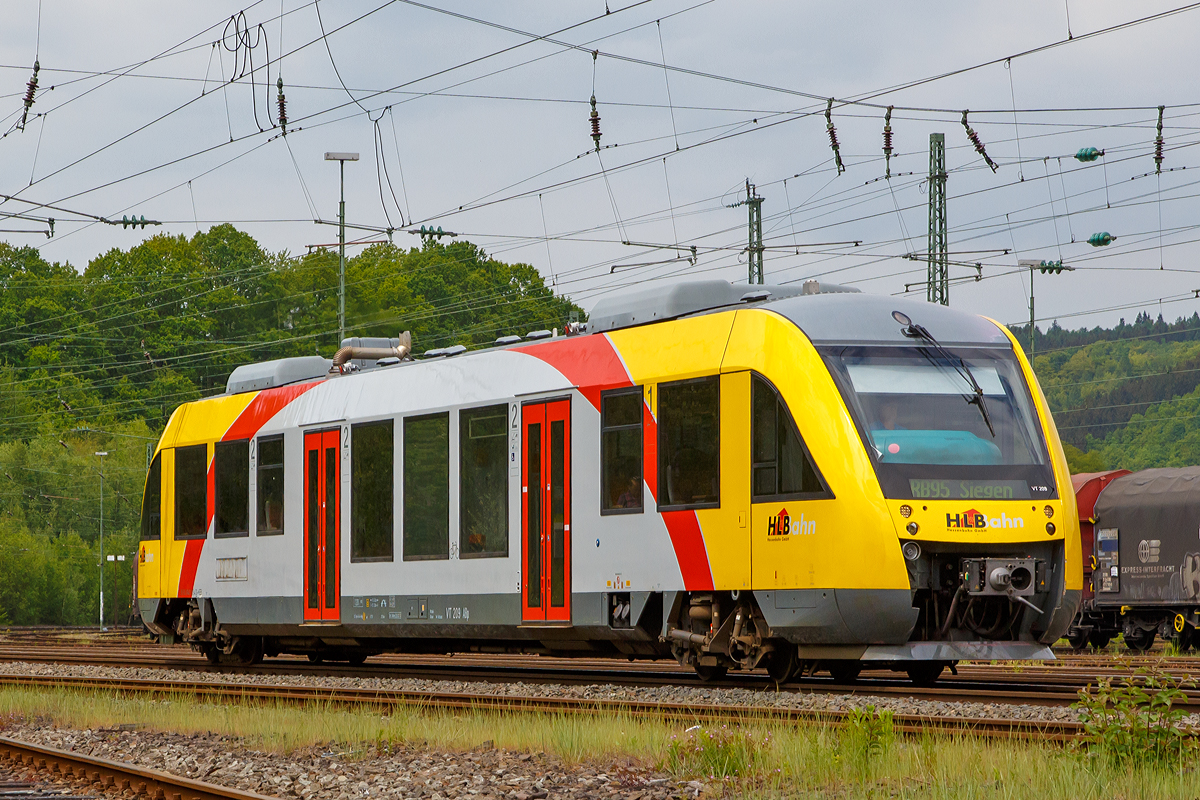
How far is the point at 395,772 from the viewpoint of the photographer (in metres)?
10.4

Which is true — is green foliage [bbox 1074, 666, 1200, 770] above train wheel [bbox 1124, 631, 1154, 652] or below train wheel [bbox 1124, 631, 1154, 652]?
above

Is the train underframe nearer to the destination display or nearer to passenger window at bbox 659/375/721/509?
the destination display

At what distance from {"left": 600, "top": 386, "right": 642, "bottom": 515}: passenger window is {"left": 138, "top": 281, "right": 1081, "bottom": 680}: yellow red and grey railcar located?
26 mm

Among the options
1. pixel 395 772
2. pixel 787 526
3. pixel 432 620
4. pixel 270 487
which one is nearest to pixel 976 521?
pixel 787 526

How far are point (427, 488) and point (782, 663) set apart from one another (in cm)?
505

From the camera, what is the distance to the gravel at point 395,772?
9.38 meters

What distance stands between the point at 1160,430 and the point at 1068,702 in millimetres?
77073

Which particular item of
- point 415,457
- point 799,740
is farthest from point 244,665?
point 799,740

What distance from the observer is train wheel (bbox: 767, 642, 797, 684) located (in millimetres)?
14539

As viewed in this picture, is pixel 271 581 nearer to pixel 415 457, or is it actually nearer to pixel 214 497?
pixel 214 497

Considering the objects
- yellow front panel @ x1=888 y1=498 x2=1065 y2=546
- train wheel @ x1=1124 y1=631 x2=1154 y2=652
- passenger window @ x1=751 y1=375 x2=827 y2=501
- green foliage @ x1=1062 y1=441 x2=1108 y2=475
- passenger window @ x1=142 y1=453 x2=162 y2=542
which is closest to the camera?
yellow front panel @ x1=888 y1=498 x2=1065 y2=546

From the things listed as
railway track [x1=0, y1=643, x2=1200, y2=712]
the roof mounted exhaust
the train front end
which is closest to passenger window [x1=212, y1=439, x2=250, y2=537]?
the roof mounted exhaust

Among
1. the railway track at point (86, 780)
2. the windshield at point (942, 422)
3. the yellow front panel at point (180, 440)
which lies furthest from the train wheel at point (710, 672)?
the yellow front panel at point (180, 440)

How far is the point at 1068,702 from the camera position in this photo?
43.0 feet
